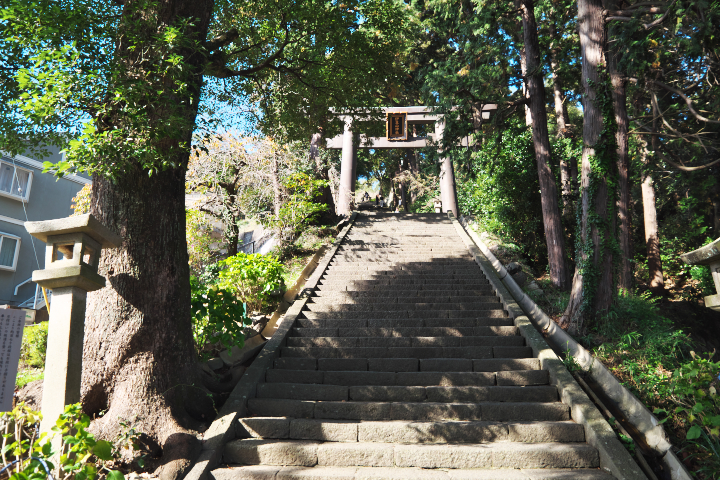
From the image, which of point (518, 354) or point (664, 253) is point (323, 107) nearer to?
point (518, 354)

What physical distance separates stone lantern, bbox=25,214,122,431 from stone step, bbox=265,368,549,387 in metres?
2.77

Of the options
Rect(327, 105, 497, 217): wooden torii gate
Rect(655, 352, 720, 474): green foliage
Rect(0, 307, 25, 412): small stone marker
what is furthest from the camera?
Rect(327, 105, 497, 217): wooden torii gate

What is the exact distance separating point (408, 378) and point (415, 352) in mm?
671

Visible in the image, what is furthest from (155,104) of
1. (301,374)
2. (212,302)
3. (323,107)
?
(323,107)

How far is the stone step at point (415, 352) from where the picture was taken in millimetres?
6605

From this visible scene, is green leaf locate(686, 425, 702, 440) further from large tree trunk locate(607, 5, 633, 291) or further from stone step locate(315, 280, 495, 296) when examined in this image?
stone step locate(315, 280, 495, 296)

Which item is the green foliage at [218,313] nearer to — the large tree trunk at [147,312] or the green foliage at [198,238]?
the large tree trunk at [147,312]

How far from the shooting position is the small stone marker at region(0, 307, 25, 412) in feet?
10.9

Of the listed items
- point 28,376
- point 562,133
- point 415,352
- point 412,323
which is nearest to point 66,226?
point 415,352

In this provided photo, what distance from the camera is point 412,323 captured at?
761cm

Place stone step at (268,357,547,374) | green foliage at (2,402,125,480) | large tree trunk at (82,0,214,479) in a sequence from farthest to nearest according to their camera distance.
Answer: stone step at (268,357,547,374), large tree trunk at (82,0,214,479), green foliage at (2,402,125,480)

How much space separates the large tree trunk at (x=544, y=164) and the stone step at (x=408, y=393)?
4965mm

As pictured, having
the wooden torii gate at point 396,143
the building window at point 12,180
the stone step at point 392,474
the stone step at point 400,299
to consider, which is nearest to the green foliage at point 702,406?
the stone step at point 392,474

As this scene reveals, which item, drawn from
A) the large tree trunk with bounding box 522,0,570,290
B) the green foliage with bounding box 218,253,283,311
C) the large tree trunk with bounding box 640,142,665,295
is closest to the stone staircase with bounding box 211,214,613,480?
the green foliage with bounding box 218,253,283,311
